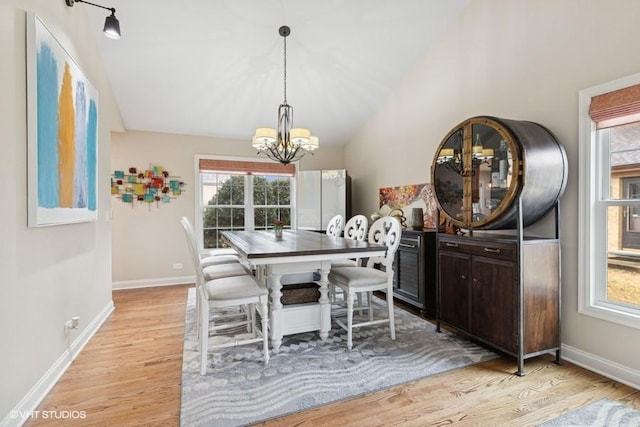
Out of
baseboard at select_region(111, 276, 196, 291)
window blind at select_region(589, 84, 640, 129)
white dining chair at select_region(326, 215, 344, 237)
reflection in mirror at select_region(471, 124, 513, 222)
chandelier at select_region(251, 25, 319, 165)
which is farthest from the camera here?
baseboard at select_region(111, 276, 196, 291)

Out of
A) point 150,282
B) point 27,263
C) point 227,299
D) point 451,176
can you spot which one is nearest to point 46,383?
point 27,263

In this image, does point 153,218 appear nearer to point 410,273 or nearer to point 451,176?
point 410,273

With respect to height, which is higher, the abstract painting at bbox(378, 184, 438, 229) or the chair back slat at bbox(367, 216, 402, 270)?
the abstract painting at bbox(378, 184, 438, 229)

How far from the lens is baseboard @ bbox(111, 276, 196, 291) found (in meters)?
4.75

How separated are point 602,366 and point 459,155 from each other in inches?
71.6

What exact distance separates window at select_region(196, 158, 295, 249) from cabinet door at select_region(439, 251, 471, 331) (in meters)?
3.41

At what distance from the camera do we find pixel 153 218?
4914mm

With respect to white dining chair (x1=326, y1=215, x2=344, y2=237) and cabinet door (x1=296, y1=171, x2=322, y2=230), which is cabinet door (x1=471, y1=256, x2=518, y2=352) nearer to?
white dining chair (x1=326, y1=215, x2=344, y2=237)

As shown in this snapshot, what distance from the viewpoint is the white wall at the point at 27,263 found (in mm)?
1683

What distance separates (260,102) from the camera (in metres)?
4.62

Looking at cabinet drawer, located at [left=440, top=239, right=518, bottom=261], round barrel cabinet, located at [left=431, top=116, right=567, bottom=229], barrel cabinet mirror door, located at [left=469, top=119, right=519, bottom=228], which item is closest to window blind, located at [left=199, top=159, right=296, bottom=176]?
round barrel cabinet, located at [left=431, top=116, right=567, bottom=229]

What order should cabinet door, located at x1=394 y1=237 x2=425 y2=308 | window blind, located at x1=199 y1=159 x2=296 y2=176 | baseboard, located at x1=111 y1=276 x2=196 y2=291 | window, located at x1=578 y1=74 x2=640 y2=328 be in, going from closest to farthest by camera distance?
window, located at x1=578 y1=74 x2=640 y2=328 → cabinet door, located at x1=394 y1=237 x2=425 y2=308 → baseboard, located at x1=111 y1=276 x2=196 y2=291 → window blind, located at x1=199 y1=159 x2=296 y2=176

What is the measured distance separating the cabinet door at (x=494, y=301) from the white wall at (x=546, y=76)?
1.81 ft

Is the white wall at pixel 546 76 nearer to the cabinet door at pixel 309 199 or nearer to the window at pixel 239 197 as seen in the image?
the cabinet door at pixel 309 199
